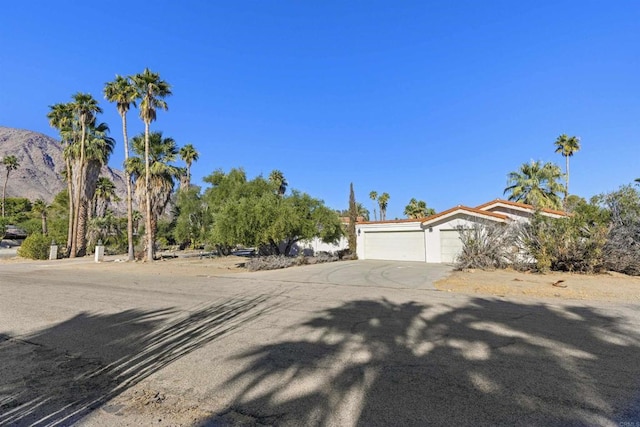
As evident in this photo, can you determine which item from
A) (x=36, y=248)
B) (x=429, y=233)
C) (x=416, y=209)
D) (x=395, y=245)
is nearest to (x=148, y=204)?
(x=36, y=248)

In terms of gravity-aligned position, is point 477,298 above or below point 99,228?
→ below

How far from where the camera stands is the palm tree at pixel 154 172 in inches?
1010

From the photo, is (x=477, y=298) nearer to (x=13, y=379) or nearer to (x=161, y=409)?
(x=161, y=409)

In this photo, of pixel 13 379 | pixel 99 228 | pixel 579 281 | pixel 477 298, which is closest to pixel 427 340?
pixel 477 298

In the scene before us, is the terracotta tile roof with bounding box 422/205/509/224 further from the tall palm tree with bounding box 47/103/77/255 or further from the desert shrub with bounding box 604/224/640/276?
the tall palm tree with bounding box 47/103/77/255

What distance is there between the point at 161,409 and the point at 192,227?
2694 centimetres

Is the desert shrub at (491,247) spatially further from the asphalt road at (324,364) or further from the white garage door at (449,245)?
the asphalt road at (324,364)

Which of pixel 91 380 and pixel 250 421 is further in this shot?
pixel 91 380

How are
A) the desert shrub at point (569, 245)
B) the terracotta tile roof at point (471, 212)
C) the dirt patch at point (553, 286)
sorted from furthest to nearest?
the terracotta tile roof at point (471, 212), the desert shrub at point (569, 245), the dirt patch at point (553, 286)

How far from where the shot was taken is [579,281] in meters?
12.2

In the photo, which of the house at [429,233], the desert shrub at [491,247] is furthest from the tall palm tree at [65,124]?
the desert shrub at [491,247]

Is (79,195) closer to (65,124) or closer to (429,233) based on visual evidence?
(65,124)

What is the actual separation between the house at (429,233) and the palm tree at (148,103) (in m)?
15.9

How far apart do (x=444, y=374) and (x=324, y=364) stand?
4.90 feet
